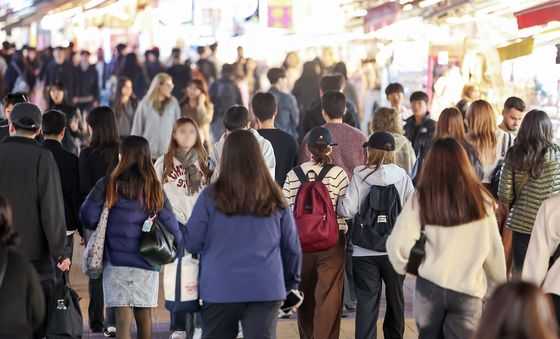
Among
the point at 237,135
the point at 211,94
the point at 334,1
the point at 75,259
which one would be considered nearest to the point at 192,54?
the point at 334,1

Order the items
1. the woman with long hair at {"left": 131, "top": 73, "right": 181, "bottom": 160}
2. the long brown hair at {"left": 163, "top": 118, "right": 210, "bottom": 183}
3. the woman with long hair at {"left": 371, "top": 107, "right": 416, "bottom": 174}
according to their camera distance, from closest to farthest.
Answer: the long brown hair at {"left": 163, "top": 118, "right": 210, "bottom": 183} → the woman with long hair at {"left": 371, "top": 107, "right": 416, "bottom": 174} → the woman with long hair at {"left": 131, "top": 73, "right": 181, "bottom": 160}

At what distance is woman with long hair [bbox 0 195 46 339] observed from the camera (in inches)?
201

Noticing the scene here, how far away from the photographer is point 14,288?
5168mm

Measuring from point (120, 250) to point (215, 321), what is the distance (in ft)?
5.46

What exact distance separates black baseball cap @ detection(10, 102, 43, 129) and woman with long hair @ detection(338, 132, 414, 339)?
2198mm

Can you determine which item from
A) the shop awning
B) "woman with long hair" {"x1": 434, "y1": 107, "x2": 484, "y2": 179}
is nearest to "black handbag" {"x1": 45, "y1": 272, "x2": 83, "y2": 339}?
"woman with long hair" {"x1": 434, "y1": 107, "x2": 484, "y2": 179}

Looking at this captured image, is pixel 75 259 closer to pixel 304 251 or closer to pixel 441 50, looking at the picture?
pixel 304 251

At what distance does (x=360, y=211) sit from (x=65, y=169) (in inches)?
88.4

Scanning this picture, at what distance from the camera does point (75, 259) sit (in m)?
12.9

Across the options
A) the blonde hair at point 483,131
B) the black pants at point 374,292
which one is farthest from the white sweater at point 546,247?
the blonde hair at point 483,131

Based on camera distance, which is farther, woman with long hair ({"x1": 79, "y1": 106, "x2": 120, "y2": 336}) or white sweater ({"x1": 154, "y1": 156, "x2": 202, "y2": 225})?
woman with long hair ({"x1": 79, "y1": 106, "x2": 120, "y2": 336})

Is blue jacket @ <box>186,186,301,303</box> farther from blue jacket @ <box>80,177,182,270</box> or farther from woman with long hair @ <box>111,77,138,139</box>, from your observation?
woman with long hair @ <box>111,77,138,139</box>

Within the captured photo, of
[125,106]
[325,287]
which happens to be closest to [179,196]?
[325,287]

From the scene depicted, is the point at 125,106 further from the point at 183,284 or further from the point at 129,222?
the point at 183,284
